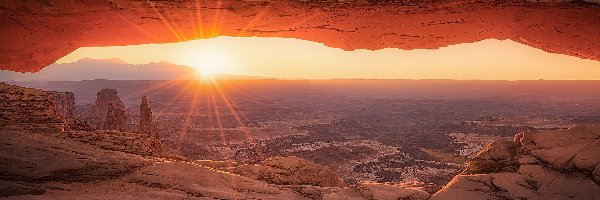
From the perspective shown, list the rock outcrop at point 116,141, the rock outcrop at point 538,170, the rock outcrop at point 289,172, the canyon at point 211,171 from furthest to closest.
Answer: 1. the rock outcrop at point 289,172
2. the rock outcrop at point 116,141
3. the rock outcrop at point 538,170
4. the canyon at point 211,171

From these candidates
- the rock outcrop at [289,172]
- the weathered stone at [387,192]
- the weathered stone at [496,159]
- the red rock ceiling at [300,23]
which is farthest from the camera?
the rock outcrop at [289,172]

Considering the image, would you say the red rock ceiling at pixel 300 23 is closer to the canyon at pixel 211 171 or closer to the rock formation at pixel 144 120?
the canyon at pixel 211 171

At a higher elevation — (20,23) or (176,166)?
(20,23)

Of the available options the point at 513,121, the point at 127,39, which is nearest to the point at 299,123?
the point at 513,121

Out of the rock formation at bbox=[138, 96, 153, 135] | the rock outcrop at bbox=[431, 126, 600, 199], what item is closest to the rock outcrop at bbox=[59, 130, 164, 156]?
the rock outcrop at bbox=[431, 126, 600, 199]

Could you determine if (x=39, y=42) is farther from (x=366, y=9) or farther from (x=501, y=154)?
A: (x=501, y=154)

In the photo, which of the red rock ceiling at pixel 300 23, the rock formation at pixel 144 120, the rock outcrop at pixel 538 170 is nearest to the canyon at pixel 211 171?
the rock outcrop at pixel 538 170

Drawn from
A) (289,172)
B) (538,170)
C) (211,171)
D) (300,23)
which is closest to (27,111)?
(211,171)
